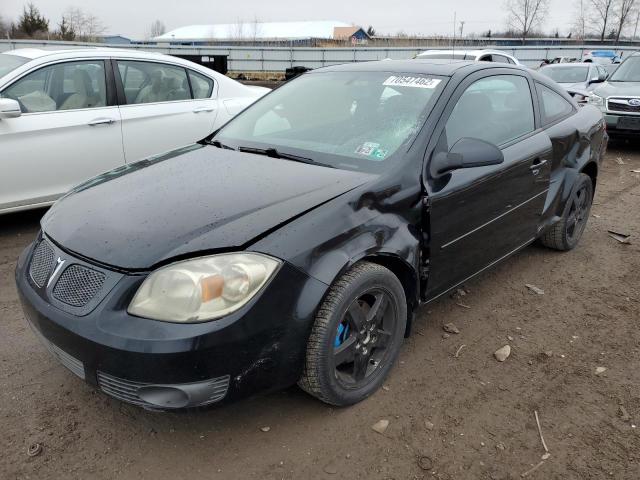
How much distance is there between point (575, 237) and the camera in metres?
4.65

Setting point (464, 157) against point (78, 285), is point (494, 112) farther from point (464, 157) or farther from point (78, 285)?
point (78, 285)

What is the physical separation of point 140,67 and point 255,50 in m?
24.5

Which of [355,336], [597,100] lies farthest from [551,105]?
[597,100]

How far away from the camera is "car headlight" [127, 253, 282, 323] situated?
1.99m

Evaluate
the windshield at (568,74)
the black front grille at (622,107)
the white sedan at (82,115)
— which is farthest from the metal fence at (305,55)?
the white sedan at (82,115)

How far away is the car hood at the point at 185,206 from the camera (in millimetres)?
2119

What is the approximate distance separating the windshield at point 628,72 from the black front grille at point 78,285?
35.8 feet

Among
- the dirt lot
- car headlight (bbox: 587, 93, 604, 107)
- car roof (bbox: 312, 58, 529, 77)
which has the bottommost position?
the dirt lot

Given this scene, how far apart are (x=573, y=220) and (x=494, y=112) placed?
165 cm

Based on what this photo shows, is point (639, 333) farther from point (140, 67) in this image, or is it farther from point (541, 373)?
point (140, 67)

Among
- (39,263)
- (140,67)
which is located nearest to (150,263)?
(39,263)

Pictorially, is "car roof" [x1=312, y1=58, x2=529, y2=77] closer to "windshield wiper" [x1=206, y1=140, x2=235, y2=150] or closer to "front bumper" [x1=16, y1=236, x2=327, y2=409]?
"windshield wiper" [x1=206, y1=140, x2=235, y2=150]

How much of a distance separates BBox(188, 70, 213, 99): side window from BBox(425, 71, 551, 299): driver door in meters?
3.31

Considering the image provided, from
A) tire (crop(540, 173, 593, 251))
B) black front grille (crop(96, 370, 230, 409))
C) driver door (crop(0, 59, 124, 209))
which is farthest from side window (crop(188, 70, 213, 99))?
black front grille (crop(96, 370, 230, 409))
